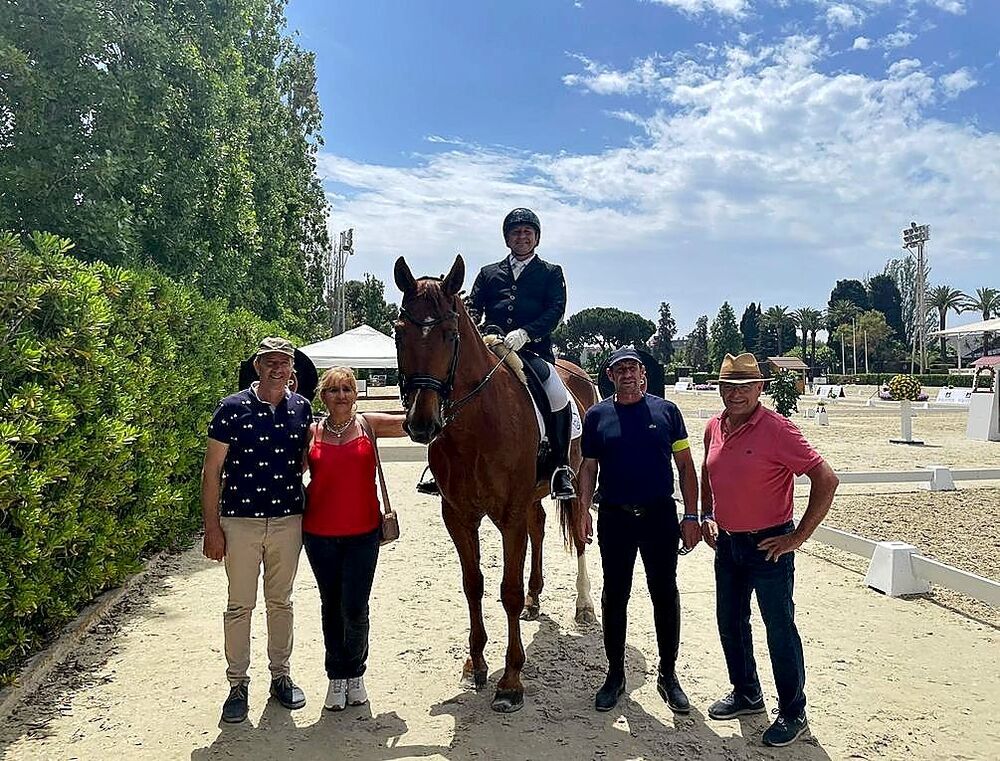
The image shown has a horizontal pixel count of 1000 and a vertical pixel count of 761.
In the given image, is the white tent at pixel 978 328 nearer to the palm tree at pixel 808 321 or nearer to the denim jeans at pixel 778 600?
the denim jeans at pixel 778 600

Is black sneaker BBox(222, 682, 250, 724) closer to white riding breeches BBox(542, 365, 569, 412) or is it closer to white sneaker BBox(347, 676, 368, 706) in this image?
white sneaker BBox(347, 676, 368, 706)

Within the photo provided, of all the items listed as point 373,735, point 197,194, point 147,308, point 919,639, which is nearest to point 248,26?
point 197,194

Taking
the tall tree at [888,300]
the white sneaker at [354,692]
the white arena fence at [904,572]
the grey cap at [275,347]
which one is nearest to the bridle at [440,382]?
the grey cap at [275,347]

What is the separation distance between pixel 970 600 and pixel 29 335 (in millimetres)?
7373

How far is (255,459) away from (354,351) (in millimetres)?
13703

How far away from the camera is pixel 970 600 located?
574cm

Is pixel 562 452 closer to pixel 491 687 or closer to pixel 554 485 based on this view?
pixel 554 485

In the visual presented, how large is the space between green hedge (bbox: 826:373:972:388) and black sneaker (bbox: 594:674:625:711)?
49230 millimetres

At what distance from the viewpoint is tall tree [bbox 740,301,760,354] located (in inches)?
4114

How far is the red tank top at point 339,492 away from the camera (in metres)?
3.78

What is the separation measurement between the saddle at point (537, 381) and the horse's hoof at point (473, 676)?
1.26 metres

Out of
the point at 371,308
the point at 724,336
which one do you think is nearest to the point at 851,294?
the point at 724,336

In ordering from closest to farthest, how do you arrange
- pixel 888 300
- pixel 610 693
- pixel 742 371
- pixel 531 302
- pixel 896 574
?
pixel 742 371 < pixel 610 693 < pixel 531 302 < pixel 896 574 < pixel 888 300

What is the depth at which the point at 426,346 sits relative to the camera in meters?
3.65
